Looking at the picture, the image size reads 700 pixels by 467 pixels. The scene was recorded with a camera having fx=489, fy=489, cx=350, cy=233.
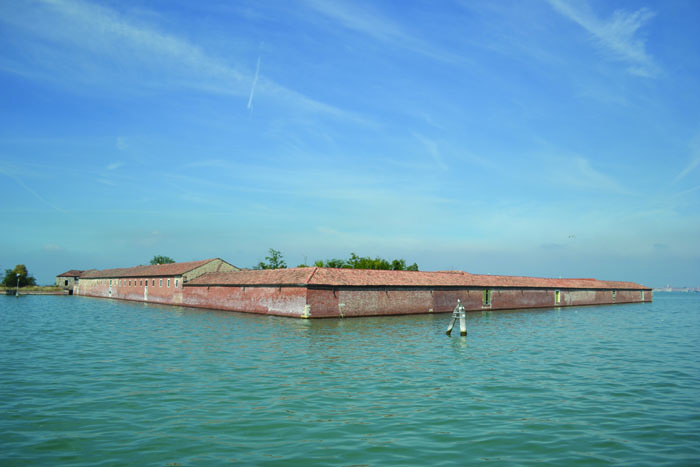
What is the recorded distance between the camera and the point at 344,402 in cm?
1073

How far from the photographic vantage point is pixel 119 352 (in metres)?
17.5

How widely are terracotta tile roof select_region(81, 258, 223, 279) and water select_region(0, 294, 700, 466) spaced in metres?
31.3

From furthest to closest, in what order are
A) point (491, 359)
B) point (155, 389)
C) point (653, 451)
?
point (491, 359) < point (155, 389) < point (653, 451)

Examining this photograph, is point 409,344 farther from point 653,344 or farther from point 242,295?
point 242,295

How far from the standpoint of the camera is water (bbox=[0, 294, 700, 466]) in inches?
307

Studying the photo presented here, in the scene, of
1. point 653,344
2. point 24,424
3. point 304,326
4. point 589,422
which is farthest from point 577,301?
point 24,424

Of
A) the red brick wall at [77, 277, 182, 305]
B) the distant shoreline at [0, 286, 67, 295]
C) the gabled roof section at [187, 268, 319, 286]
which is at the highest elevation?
the gabled roof section at [187, 268, 319, 286]

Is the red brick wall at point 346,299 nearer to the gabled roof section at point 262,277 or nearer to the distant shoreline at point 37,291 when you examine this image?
the gabled roof section at point 262,277

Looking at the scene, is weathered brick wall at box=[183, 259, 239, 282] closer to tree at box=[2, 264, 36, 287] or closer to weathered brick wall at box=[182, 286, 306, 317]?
weathered brick wall at box=[182, 286, 306, 317]

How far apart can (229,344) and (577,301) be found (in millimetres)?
48723

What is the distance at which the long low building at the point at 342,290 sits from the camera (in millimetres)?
33875

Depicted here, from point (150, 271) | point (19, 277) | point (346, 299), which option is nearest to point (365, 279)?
point (346, 299)

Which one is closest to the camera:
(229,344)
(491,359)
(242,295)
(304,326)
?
(491,359)

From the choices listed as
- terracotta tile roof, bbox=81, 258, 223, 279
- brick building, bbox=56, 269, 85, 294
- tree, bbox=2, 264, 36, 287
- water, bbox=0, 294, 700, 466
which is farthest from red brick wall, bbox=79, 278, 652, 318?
tree, bbox=2, 264, 36, 287
